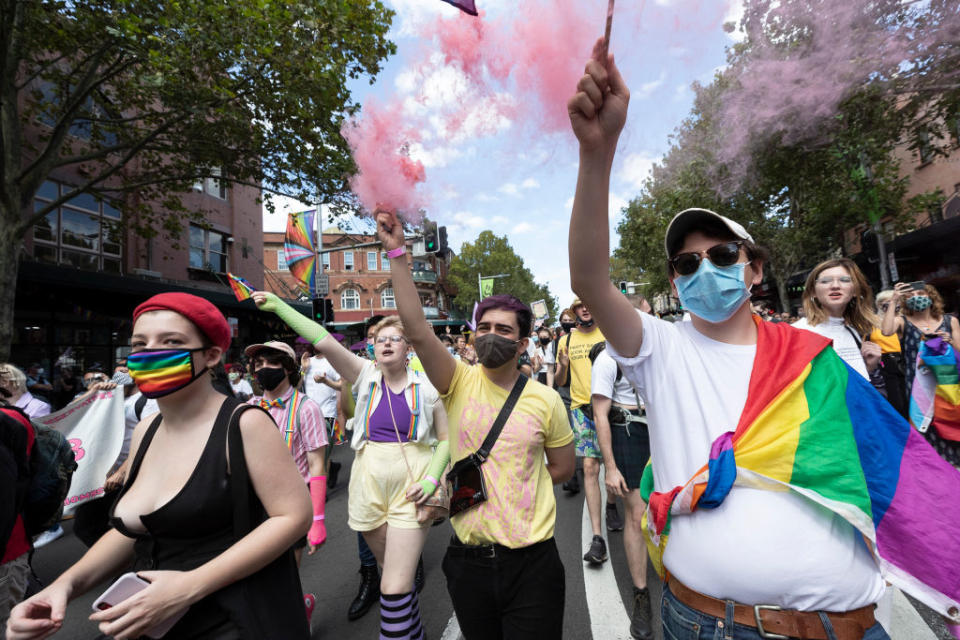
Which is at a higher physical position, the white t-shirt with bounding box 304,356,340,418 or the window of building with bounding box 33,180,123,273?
the window of building with bounding box 33,180,123,273

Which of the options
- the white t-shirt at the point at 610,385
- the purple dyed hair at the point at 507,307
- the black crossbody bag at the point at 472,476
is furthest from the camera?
the white t-shirt at the point at 610,385

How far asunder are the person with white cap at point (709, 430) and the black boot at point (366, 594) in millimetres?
2840

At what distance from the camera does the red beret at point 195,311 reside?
1721mm

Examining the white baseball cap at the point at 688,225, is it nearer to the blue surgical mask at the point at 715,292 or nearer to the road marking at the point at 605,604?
the blue surgical mask at the point at 715,292

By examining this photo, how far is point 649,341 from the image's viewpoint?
146 cm

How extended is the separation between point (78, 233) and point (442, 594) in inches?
617

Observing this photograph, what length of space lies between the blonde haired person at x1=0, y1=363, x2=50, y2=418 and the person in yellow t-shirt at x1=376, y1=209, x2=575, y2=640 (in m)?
3.97

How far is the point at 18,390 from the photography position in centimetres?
438

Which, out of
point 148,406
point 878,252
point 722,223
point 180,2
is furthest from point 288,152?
point 878,252

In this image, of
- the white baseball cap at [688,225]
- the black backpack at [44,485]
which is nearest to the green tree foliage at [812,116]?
the white baseball cap at [688,225]

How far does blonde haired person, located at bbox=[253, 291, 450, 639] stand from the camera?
2.62m

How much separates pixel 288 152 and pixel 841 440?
1083 centimetres

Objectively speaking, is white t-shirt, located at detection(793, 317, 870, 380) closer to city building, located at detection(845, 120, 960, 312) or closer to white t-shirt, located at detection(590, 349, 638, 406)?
white t-shirt, located at detection(590, 349, 638, 406)

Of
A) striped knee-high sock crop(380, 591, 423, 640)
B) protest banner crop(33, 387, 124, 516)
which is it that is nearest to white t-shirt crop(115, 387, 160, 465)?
protest banner crop(33, 387, 124, 516)
